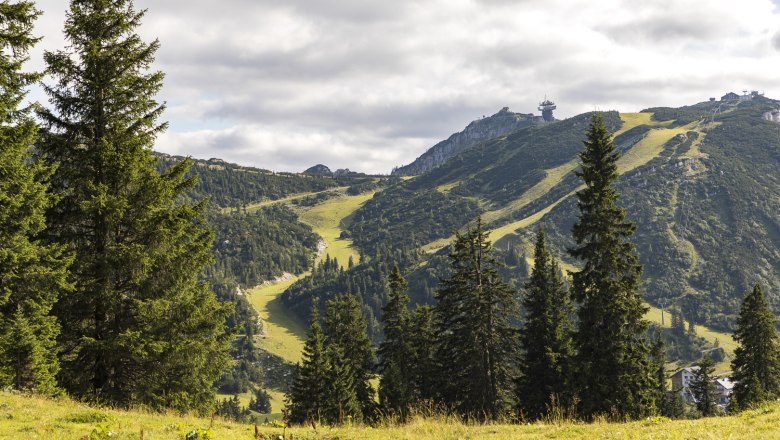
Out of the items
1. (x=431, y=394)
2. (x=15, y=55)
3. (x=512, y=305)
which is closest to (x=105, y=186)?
(x=15, y=55)

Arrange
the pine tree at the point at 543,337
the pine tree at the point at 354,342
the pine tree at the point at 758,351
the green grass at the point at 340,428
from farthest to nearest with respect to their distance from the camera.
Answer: the pine tree at the point at 354,342 < the pine tree at the point at 758,351 < the pine tree at the point at 543,337 < the green grass at the point at 340,428

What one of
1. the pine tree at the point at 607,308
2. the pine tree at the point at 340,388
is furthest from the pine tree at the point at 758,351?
the pine tree at the point at 340,388

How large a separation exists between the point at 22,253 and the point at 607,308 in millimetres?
27094

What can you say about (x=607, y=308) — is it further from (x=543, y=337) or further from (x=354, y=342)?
(x=354, y=342)

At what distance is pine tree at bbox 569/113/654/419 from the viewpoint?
29.5 metres

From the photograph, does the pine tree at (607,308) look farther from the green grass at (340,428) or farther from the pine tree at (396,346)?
the pine tree at (396,346)

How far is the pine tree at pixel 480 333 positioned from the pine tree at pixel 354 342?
14.5 m

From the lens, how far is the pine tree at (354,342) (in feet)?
181

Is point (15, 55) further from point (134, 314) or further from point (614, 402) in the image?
point (614, 402)

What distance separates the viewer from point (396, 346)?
168ft

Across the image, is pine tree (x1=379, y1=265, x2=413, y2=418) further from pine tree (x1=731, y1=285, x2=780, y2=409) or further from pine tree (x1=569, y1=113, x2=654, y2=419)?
pine tree (x1=731, y1=285, x2=780, y2=409)

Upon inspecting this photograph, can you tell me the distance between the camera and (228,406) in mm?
138250

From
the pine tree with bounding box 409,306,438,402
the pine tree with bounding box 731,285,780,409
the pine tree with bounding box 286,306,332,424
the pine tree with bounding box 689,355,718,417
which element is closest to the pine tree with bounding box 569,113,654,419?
the pine tree with bounding box 409,306,438,402

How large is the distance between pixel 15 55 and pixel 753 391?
181 ft
